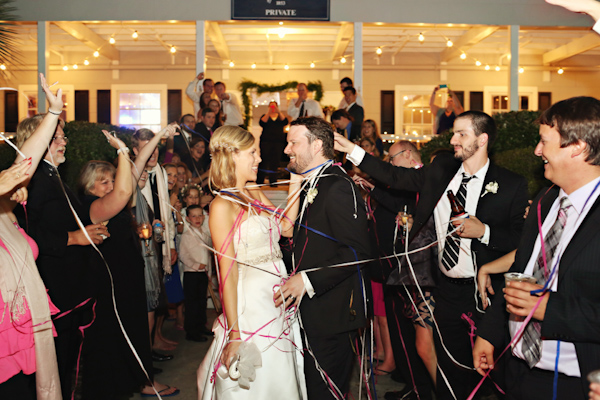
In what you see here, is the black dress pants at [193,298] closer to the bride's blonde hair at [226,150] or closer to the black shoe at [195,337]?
the black shoe at [195,337]

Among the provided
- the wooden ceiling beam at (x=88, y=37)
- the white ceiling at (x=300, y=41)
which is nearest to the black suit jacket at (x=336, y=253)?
the white ceiling at (x=300, y=41)

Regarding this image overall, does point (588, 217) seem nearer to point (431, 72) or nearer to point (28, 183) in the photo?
point (28, 183)

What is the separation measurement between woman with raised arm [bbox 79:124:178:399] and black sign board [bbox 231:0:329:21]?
22.9ft

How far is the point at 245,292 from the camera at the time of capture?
2877mm

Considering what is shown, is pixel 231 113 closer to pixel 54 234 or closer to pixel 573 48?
pixel 54 234

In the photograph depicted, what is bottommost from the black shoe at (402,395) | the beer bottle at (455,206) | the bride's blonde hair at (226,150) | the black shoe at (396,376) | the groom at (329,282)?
the black shoe at (396,376)

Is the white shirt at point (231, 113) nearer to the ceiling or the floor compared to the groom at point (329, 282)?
nearer to the ceiling

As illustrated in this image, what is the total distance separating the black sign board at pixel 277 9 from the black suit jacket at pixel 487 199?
741cm

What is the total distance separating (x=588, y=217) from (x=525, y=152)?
4002mm

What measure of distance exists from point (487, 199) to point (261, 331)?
167 centimetres

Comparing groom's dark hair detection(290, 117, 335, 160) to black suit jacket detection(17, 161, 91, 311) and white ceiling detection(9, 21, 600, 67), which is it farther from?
white ceiling detection(9, 21, 600, 67)

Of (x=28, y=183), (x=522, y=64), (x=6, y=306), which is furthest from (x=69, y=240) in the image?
(x=522, y=64)

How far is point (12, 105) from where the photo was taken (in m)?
16.0

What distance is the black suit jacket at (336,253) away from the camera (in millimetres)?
2887
